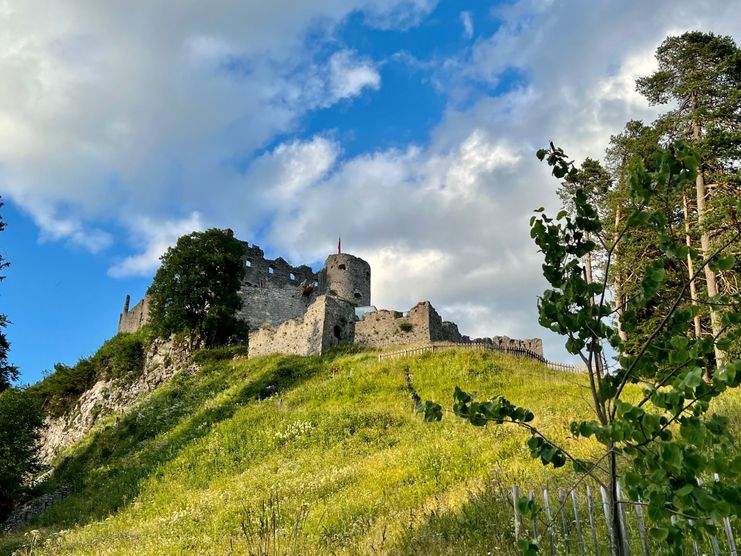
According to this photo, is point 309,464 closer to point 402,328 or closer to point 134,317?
point 402,328

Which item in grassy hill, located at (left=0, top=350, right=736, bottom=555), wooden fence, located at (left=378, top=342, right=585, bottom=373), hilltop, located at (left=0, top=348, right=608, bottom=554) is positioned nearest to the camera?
grassy hill, located at (left=0, top=350, right=736, bottom=555)

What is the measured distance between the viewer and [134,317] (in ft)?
208

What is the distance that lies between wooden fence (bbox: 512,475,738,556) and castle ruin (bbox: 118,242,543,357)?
24221 mm

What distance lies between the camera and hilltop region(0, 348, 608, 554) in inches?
371

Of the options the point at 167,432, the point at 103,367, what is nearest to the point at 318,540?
the point at 167,432

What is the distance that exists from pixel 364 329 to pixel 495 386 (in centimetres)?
1493

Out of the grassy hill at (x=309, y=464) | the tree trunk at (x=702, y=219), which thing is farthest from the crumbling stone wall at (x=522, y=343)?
the tree trunk at (x=702, y=219)

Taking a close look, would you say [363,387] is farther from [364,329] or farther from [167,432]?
[364,329]

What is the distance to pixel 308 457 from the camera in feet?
56.9

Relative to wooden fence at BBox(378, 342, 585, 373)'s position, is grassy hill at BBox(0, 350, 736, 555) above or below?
below

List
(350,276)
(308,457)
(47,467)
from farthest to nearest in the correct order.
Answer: (350,276) < (47,467) < (308,457)

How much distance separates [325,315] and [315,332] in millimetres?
1311

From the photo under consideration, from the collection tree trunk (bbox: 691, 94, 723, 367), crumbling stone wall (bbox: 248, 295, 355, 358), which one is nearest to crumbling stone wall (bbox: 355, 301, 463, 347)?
crumbling stone wall (bbox: 248, 295, 355, 358)

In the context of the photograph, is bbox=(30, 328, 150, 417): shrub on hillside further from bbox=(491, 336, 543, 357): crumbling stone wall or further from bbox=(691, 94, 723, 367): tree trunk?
bbox=(691, 94, 723, 367): tree trunk
